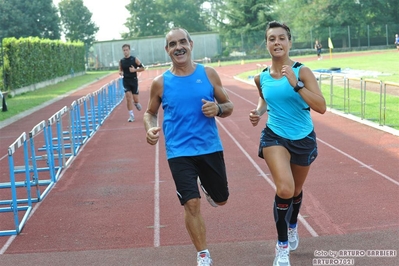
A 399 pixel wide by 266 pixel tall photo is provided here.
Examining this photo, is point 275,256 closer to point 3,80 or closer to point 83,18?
point 3,80

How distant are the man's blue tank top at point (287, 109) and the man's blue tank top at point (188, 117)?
499 mm

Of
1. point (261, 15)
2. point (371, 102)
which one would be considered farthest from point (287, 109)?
point (261, 15)

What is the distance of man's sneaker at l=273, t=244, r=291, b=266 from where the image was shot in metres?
5.41

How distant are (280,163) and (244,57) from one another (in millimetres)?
64698

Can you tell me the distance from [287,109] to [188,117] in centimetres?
81

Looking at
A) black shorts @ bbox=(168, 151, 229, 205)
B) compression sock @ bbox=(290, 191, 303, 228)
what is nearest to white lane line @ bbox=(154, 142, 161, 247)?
black shorts @ bbox=(168, 151, 229, 205)

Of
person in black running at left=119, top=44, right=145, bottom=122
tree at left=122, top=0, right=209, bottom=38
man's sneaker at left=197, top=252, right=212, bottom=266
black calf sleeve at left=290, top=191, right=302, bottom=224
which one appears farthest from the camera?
tree at left=122, top=0, right=209, bottom=38

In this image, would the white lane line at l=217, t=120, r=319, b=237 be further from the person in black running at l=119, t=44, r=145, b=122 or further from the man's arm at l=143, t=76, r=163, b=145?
the person in black running at l=119, t=44, r=145, b=122

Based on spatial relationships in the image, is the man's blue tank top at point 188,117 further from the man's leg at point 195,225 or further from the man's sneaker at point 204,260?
the man's sneaker at point 204,260

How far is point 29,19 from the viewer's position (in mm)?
78000

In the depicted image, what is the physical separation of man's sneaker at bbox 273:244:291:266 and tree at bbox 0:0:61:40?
70.6 m

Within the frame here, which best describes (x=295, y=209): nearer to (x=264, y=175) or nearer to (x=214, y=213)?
(x=214, y=213)

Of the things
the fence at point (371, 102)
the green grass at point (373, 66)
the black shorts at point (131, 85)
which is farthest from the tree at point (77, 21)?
the black shorts at point (131, 85)

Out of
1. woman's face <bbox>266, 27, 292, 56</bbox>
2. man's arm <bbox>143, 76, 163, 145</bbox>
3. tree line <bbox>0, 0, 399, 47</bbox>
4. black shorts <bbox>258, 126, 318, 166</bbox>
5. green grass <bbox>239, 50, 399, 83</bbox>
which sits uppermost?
tree line <bbox>0, 0, 399, 47</bbox>
